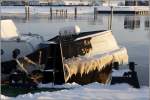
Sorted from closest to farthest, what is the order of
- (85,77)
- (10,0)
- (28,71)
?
(28,71) < (85,77) < (10,0)

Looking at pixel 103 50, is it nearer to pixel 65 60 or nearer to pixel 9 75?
pixel 65 60

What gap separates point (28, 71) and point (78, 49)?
2.30 metres

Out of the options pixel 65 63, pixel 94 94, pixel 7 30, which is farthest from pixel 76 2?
pixel 94 94

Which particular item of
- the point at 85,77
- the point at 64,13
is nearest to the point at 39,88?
the point at 85,77

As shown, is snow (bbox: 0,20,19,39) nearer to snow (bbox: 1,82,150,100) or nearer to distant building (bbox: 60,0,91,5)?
snow (bbox: 1,82,150,100)

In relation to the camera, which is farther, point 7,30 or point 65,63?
point 7,30

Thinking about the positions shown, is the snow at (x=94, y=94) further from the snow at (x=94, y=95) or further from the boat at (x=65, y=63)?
the boat at (x=65, y=63)

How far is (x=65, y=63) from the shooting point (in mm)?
14750

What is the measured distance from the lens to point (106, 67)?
57.0ft

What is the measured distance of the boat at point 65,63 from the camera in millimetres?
14422

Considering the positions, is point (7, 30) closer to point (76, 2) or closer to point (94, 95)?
point (94, 95)

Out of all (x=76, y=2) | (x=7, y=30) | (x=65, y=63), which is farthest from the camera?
(x=76, y=2)

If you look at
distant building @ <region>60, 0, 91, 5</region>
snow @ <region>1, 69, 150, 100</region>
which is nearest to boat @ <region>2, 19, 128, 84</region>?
snow @ <region>1, 69, 150, 100</region>

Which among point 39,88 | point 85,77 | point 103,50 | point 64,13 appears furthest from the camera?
point 64,13
